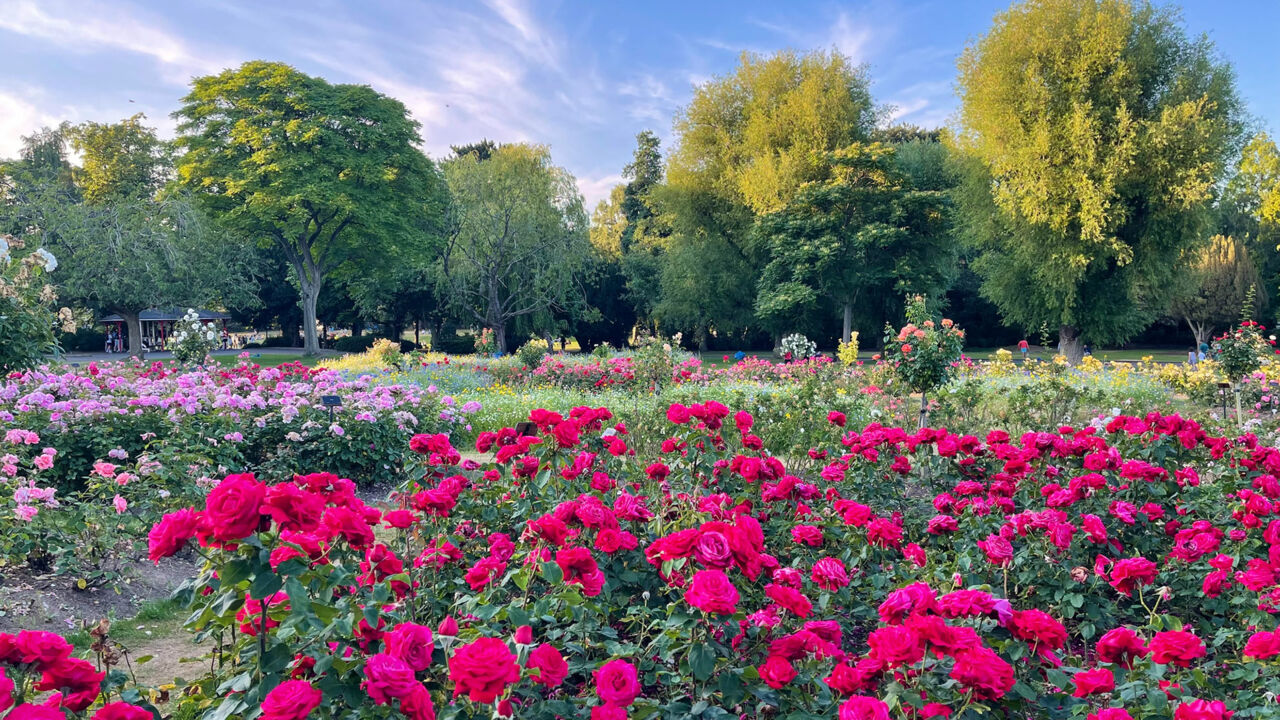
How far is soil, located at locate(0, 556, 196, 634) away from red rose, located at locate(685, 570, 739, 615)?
307cm

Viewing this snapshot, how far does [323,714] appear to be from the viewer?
4.79 ft

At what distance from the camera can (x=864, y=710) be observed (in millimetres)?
1327

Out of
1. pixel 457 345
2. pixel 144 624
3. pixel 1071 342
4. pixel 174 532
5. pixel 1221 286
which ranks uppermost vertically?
pixel 1221 286

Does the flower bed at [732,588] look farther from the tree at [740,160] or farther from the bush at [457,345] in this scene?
the bush at [457,345]

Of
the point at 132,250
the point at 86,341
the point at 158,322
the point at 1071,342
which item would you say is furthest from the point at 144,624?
the point at 158,322

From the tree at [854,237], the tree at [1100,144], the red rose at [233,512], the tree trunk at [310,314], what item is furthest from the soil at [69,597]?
the tree trunk at [310,314]

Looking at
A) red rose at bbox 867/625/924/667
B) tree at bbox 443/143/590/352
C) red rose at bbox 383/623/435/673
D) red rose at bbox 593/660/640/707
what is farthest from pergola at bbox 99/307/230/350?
red rose at bbox 867/625/924/667

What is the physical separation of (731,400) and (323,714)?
7722 mm

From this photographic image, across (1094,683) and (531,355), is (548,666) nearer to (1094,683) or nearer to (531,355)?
(1094,683)

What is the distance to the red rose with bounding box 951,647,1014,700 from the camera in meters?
1.44

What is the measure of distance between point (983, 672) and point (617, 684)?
29.0 inches

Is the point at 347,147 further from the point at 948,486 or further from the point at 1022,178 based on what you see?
the point at 948,486

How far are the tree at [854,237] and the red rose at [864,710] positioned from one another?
22926 mm

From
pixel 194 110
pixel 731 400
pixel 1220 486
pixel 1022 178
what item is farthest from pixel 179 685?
pixel 194 110
